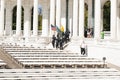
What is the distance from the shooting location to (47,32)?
8306 centimetres

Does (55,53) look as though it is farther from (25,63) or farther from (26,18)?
(26,18)

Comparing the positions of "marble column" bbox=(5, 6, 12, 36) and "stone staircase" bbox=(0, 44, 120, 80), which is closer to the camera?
→ "stone staircase" bbox=(0, 44, 120, 80)

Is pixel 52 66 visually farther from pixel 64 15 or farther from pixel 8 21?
pixel 8 21

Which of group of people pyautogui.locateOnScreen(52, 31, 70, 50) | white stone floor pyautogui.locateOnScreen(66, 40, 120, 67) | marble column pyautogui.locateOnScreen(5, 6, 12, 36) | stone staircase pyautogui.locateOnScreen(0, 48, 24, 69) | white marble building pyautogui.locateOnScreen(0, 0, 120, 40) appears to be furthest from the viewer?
marble column pyautogui.locateOnScreen(5, 6, 12, 36)

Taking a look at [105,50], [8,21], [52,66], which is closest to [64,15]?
[8,21]

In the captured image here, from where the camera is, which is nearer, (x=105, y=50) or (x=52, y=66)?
(x=52, y=66)

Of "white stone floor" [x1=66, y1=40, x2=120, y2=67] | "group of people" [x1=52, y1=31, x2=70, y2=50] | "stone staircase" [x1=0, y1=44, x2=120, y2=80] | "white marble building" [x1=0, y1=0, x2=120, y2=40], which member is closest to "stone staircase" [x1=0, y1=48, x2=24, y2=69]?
"stone staircase" [x1=0, y1=44, x2=120, y2=80]

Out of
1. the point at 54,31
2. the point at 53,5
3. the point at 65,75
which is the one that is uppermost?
the point at 53,5

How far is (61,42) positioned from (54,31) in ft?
35.1

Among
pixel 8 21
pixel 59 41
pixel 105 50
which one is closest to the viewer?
pixel 105 50

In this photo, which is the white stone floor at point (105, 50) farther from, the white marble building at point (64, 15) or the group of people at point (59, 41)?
the white marble building at point (64, 15)

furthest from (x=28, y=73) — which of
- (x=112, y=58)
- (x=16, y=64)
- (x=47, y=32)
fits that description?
(x=47, y=32)

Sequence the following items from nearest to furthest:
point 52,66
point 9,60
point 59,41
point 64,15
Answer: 1. point 52,66
2. point 9,60
3. point 59,41
4. point 64,15

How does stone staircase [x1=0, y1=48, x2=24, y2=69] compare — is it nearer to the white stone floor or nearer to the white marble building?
the white stone floor
